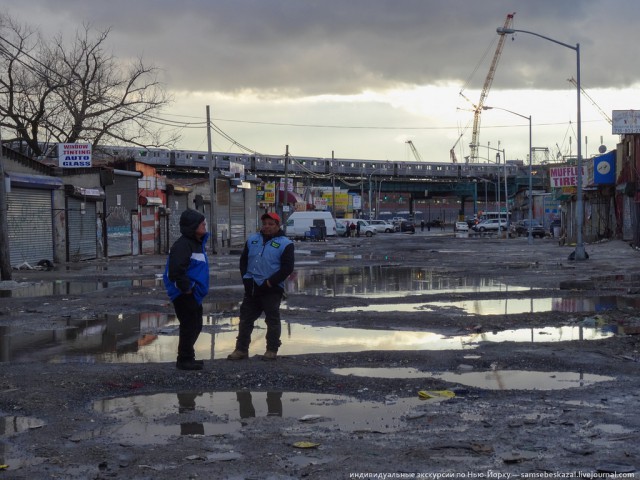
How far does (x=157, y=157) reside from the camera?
331 feet

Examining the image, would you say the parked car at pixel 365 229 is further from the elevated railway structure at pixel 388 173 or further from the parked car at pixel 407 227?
the elevated railway structure at pixel 388 173

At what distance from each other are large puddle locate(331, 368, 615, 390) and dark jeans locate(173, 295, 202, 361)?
1567 millimetres

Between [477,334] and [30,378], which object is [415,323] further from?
[30,378]

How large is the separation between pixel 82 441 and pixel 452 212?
186 meters

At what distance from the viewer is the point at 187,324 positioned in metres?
8.92

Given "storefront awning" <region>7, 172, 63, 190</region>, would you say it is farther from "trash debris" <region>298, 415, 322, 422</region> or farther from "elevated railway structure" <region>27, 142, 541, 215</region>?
"elevated railway structure" <region>27, 142, 541, 215</region>

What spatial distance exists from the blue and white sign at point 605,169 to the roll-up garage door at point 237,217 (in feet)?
78.7

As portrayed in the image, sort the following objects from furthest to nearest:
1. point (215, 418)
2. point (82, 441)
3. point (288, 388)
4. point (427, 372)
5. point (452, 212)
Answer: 1. point (452, 212)
2. point (427, 372)
3. point (288, 388)
4. point (215, 418)
5. point (82, 441)

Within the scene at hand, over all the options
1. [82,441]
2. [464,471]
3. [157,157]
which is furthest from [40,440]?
[157,157]

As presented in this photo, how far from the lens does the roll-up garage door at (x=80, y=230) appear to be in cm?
3431

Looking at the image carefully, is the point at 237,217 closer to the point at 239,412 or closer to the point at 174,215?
the point at 174,215

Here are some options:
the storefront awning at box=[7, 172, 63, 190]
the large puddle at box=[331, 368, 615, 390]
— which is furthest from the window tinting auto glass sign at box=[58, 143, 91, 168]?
the large puddle at box=[331, 368, 615, 390]

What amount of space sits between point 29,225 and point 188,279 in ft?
79.0

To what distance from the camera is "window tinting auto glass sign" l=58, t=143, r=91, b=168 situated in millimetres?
32531
